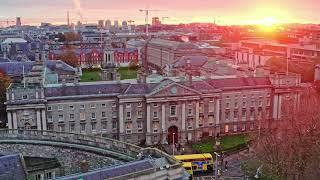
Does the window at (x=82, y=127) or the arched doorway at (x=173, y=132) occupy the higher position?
Answer: the window at (x=82, y=127)

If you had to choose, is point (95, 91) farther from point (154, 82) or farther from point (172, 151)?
point (172, 151)

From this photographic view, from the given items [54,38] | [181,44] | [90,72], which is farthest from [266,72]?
[54,38]

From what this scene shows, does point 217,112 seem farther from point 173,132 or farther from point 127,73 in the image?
point 127,73

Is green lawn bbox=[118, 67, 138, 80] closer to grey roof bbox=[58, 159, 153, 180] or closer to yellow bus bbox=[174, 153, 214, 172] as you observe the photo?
yellow bus bbox=[174, 153, 214, 172]

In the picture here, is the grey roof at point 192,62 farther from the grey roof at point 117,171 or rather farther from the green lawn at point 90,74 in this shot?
the grey roof at point 117,171

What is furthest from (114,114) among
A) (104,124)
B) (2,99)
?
(2,99)

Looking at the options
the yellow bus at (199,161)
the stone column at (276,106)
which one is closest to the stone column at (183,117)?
the yellow bus at (199,161)

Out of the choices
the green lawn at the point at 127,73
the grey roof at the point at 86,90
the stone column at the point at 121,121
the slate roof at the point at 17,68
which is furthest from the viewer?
the green lawn at the point at 127,73
